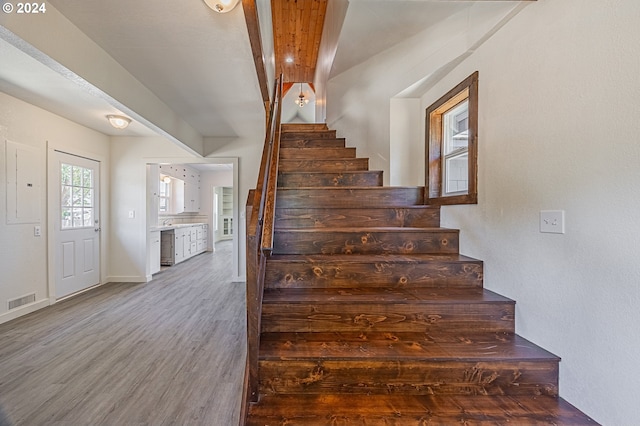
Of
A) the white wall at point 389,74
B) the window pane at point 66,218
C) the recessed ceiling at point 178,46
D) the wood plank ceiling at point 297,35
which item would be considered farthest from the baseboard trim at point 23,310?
the wood plank ceiling at point 297,35

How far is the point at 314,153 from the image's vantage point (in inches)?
136

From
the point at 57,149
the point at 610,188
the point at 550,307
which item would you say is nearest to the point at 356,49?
the point at 610,188

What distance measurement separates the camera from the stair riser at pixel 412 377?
1.34 m

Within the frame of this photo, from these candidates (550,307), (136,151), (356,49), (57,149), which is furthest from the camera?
(136,151)

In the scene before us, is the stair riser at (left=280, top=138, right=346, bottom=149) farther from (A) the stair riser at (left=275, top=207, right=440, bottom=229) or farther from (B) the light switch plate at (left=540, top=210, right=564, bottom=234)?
(B) the light switch plate at (left=540, top=210, right=564, bottom=234)

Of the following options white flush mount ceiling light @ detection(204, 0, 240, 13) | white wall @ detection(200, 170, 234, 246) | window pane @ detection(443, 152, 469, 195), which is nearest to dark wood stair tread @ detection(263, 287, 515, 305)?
window pane @ detection(443, 152, 469, 195)

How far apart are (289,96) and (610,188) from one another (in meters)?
6.76

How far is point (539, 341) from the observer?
1.47 metres

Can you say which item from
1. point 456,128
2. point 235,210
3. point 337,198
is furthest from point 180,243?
point 456,128

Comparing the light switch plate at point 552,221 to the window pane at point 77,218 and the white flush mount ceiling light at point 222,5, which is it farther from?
the window pane at point 77,218

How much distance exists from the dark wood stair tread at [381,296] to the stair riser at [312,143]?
93.1 inches

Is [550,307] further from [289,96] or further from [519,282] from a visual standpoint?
[289,96]

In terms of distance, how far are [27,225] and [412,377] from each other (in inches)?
180

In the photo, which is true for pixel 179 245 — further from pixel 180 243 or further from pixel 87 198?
pixel 87 198
